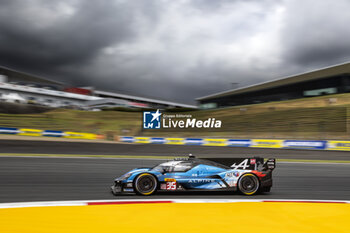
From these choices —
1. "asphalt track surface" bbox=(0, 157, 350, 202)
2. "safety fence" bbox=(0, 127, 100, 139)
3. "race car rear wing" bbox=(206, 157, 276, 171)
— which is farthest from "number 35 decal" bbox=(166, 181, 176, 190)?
"safety fence" bbox=(0, 127, 100, 139)

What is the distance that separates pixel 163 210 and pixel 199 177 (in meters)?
1.51

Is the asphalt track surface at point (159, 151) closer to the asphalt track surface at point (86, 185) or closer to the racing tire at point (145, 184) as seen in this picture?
the asphalt track surface at point (86, 185)

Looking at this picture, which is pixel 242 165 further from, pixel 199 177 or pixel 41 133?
pixel 41 133

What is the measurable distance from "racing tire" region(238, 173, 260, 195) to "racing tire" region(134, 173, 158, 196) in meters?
1.96

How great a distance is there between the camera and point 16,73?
86188mm

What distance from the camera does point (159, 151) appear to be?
21.0 meters

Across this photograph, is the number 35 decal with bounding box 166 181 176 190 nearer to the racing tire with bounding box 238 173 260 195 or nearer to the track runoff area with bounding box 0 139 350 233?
the track runoff area with bounding box 0 139 350 233

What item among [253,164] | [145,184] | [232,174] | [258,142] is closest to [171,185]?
[145,184]

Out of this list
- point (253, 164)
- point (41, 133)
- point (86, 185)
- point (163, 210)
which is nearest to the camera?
point (163, 210)

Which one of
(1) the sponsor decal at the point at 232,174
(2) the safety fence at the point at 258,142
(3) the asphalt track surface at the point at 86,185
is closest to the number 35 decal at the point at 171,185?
(3) the asphalt track surface at the point at 86,185

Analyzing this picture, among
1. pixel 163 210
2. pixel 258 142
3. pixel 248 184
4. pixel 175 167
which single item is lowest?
pixel 163 210

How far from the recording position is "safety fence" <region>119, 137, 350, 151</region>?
22.2m

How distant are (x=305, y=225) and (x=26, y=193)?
5958 millimetres

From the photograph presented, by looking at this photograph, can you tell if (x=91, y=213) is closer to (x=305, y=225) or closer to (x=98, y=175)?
(x=305, y=225)
